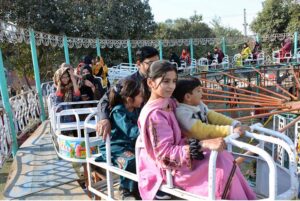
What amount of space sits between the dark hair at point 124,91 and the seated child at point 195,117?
476 mm

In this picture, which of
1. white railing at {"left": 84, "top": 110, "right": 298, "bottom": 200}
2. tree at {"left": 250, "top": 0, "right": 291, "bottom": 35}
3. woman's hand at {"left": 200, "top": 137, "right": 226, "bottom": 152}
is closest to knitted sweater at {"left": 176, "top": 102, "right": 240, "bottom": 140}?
white railing at {"left": 84, "top": 110, "right": 298, "bottom": 200}

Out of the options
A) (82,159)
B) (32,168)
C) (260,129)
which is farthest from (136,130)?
(32,168)

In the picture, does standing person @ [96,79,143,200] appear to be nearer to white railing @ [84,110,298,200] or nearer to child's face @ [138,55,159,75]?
white railing @ [84,110,298,200]

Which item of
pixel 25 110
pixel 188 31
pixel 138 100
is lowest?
pixel 25 110

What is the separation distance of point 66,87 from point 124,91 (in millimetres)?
2282

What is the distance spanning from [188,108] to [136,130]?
0.59m

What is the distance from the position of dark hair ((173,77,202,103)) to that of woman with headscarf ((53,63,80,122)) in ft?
8.71

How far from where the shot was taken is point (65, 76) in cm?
441

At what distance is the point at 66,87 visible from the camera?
4.50 meters

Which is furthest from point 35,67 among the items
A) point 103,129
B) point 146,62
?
point 103,129

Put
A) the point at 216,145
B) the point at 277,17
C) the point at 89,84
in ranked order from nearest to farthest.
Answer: the point at 216,145 → the point at 89,84 → the point at 277,17

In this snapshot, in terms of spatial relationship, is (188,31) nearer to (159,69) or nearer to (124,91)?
(124,91)

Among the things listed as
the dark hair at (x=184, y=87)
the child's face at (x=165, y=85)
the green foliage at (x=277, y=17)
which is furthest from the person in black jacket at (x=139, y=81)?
the green foliage at (x=277, y=17)

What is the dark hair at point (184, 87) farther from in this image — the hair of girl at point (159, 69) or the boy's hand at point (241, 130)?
the boy's hand at point (241, 130)
